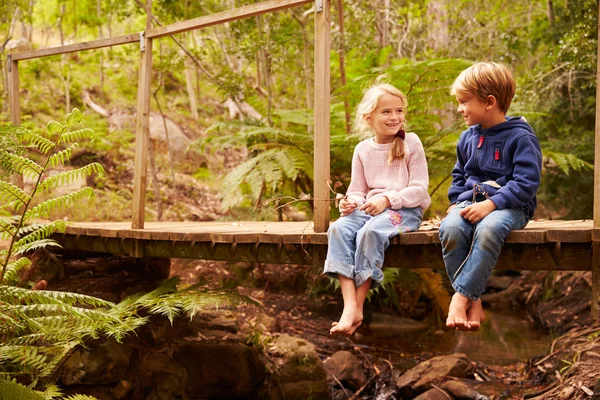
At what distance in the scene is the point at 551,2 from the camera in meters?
8.05

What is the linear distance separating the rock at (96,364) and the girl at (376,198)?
231cm

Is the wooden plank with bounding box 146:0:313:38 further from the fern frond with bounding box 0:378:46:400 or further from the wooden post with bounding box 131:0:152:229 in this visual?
the fern frond with bounding box 0:378:46:400

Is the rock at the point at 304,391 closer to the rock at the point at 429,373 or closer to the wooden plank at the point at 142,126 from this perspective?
the rock at the point at 429,373

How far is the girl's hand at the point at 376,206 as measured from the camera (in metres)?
3.33

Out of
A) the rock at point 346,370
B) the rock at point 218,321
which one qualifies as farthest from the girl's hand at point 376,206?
the rock at point 218,321

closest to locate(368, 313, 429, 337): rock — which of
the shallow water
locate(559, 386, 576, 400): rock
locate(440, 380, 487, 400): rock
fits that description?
the shallow water

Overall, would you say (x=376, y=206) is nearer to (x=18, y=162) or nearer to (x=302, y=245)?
(x=302, y=245)

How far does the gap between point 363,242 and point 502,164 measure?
2.80 ft

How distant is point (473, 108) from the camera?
10.4 ft

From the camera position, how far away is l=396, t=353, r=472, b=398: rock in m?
5.40

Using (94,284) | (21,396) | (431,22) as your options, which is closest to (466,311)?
(21,396)

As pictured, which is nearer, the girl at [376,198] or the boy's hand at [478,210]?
the boy's hand at [478,210]

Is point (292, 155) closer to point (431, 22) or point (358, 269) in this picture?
point (358, 269)

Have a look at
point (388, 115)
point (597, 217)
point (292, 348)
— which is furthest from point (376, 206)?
point (292, 348)
